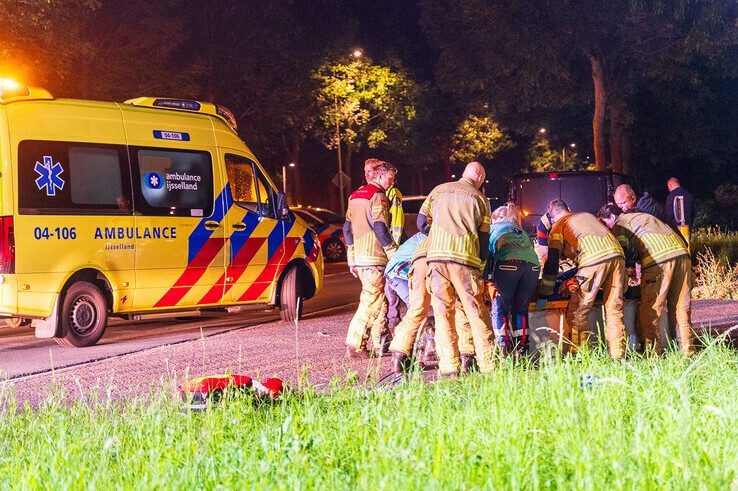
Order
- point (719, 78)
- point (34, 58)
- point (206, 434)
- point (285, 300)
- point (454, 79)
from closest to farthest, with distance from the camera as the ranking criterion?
point (206, 434) → point (285, 300) → point (34, 58) → point (454, 79) → point (719, 78)

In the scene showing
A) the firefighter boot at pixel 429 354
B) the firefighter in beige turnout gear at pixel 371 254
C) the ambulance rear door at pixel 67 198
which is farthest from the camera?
the ambulance rear door at pixel 67 198

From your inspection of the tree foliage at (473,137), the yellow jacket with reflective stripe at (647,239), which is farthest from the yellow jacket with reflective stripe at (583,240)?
the tree foliage at (473,137)

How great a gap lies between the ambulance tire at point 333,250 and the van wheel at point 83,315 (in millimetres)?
15925

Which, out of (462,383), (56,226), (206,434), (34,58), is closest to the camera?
(206,434)

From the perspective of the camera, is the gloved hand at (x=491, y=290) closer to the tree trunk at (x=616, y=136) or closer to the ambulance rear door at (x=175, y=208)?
the ambulance rear door at (x=175, y=208)

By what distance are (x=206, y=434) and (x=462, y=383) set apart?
2407 mm

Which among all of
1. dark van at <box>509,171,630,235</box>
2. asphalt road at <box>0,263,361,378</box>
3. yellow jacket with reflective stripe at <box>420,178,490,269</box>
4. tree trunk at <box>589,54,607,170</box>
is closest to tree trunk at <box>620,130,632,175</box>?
tree trunk at <box>589,54,607,170</box>

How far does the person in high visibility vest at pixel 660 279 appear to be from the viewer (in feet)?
31.9

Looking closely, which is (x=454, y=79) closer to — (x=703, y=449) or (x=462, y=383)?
(x=462, y=383)

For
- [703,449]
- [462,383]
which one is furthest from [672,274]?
[703,449]

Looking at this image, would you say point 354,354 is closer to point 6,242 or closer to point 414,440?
point 6,242

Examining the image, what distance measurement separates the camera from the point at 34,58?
2136 cm

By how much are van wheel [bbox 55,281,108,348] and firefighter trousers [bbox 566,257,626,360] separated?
16.3 ft

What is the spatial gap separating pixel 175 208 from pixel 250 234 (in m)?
1.12
